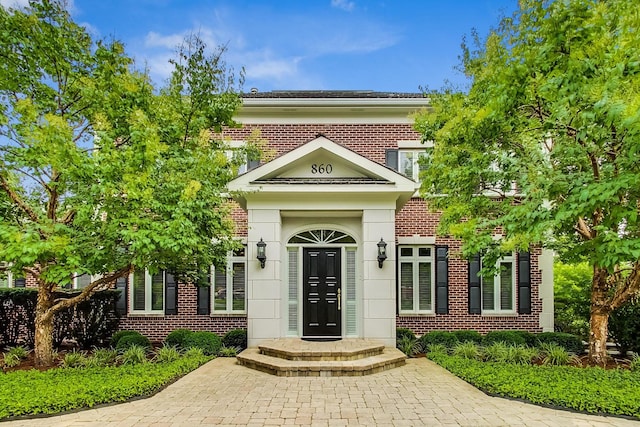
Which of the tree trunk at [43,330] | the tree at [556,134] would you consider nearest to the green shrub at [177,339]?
the tree trunk at [43,330]

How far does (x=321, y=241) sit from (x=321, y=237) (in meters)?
0.10

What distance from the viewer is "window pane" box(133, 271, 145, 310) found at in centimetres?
1160

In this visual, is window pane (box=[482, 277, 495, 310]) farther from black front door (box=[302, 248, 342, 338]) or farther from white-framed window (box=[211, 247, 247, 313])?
white-framed window (box=[211, 247, 247, 313])

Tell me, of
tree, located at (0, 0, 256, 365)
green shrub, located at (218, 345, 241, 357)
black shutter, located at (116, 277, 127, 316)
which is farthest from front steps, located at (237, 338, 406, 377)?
black shutter, located at (116, 277, 127, 316)

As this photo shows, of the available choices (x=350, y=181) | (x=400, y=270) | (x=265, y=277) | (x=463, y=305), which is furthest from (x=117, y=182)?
(x=463, y=305)

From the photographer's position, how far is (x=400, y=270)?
11664 millimetres

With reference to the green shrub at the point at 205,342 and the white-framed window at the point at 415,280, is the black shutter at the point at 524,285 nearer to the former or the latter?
the white-framed window at the point at 415,280

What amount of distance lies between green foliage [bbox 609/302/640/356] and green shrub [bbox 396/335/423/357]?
14.5 feet

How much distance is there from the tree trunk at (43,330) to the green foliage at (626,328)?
39.7 feet

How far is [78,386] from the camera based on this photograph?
6043 millimetres

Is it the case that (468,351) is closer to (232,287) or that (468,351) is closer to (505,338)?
(505,338)

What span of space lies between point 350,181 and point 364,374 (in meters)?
4.13

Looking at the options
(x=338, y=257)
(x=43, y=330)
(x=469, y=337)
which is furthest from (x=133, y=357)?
(x=469, y=337)

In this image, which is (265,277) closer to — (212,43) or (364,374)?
(364,374)
